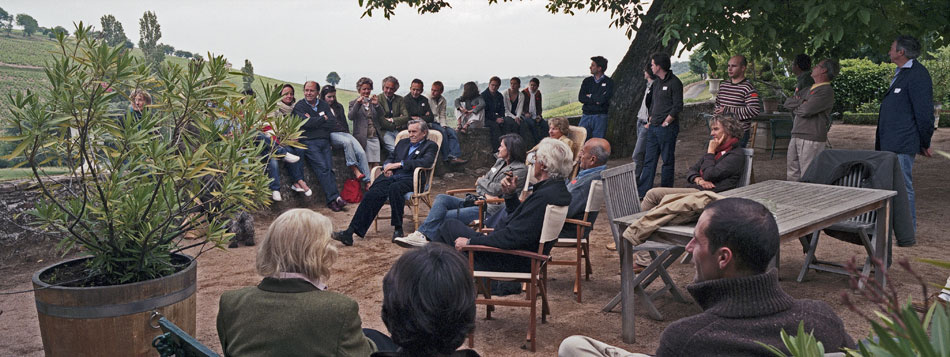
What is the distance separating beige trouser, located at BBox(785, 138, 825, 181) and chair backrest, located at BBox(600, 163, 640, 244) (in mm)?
2764

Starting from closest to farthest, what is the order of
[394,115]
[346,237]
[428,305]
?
1. [428,305]
2. [346,237]
3. [394,115]

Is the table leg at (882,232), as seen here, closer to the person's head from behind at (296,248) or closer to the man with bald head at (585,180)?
the man with bald head at (585,180)

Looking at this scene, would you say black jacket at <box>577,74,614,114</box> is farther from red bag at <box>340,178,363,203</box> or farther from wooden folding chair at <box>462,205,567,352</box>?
wooden folding chair at <box>462,205,567,352</box>

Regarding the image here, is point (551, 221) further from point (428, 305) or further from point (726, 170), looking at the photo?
point (428, 305)

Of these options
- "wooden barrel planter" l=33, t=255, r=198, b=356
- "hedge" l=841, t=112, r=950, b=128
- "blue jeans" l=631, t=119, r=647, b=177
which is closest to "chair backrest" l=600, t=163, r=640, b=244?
"wooden barrel planter" l=33, t=255, r=198, b=356

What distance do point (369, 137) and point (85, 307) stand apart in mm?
6578

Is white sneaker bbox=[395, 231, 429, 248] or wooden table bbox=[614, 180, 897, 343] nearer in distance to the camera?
wooden table bbox=[614, 180, 897, 343]

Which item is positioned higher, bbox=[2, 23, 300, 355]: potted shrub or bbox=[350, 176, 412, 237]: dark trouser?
bbox=[2, 23, 300, 355]: potted shrub

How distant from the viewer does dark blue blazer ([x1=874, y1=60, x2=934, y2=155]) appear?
19.4 ft

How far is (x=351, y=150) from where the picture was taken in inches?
350

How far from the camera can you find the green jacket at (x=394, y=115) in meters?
9.44

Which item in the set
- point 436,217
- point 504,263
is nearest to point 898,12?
point 436,217

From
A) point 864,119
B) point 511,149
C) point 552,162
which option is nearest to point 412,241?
point 511,149

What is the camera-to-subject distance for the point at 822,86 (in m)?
6.71
